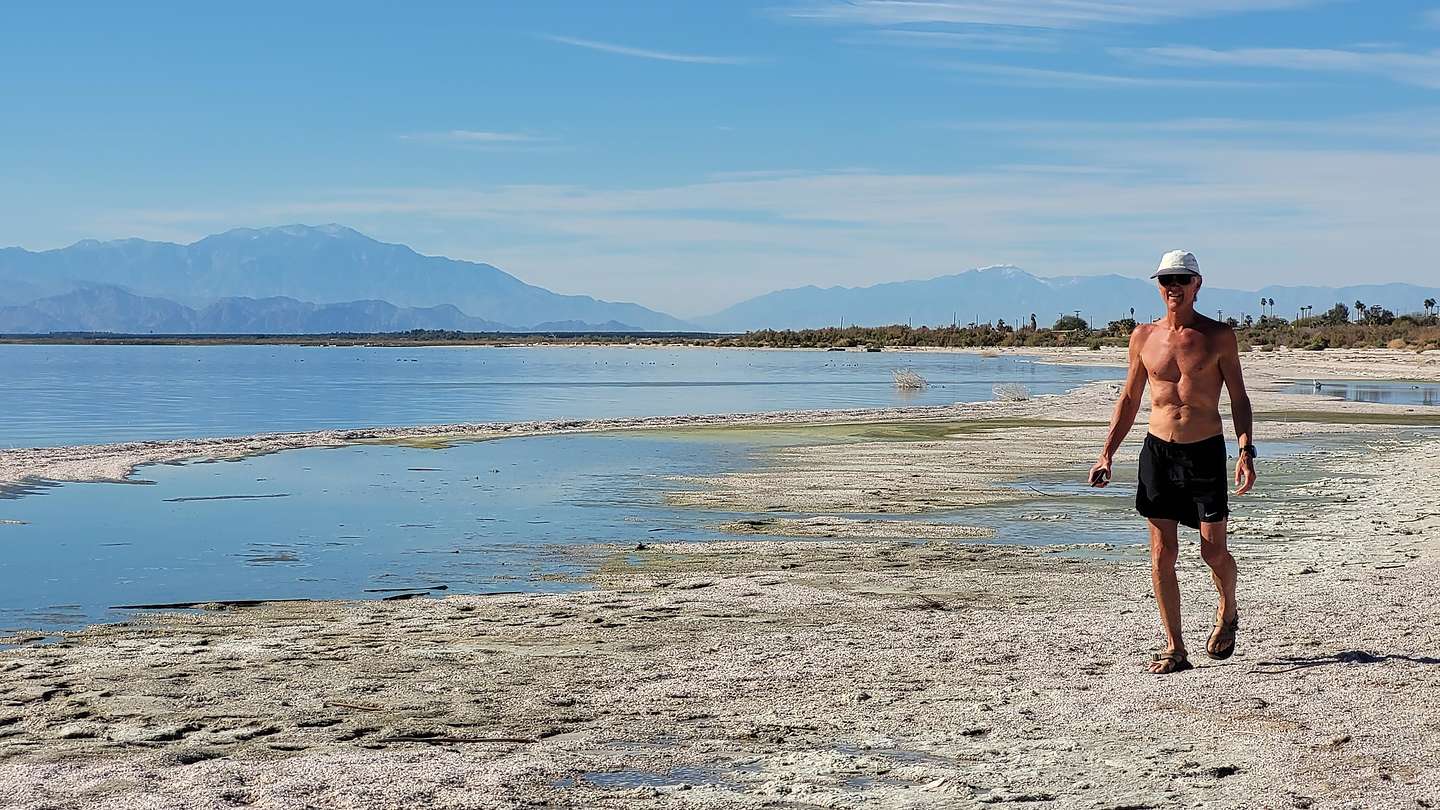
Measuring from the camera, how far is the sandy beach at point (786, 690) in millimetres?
6188

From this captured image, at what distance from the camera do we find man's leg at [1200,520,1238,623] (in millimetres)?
7871

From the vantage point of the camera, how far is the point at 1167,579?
8.02m

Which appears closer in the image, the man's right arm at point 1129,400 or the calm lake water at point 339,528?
the man's right arm at point 1129,400

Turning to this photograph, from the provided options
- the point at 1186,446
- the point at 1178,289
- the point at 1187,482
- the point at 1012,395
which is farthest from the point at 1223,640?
the point at 1012,395

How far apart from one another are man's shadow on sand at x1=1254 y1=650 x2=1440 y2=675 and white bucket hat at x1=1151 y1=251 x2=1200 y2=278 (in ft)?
7.10

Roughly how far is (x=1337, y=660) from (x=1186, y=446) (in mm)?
1490

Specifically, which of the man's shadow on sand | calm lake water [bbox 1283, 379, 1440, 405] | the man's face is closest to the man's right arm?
the man's face

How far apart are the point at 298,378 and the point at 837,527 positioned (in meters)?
60.2

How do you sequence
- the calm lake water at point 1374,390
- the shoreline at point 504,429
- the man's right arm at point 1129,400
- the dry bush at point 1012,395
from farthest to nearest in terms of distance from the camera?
1. the dry bush at point 1012,395
2. the calm lake water at point 1374,390
3. the shoreline at point 504,429
4. the man's right arm at point 1129,400

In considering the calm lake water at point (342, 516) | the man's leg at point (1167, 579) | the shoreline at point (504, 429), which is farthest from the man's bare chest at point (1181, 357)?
the shoreline at point (504, 429)

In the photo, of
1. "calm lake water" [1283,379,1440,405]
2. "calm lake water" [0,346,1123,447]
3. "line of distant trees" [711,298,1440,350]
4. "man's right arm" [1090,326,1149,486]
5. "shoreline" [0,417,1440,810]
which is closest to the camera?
"shoreline" [0,417,1440,810]

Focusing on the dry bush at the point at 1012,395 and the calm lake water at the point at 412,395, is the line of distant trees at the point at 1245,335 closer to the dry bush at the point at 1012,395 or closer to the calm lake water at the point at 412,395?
the calm lake water at the point at 412,395

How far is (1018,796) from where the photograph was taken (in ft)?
19.6

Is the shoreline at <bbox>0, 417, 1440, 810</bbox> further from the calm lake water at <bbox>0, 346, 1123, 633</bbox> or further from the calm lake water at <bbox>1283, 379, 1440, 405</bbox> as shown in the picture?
the calm lake water at <bbox>1283, 379, 1440, 405</bbox>
